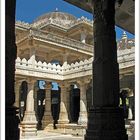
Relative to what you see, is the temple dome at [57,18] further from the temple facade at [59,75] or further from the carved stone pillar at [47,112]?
the carved stone pillar at [47,112]

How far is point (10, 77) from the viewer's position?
8.89 feet

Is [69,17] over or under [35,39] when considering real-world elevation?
over

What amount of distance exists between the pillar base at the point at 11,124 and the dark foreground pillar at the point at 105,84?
39.6 inches

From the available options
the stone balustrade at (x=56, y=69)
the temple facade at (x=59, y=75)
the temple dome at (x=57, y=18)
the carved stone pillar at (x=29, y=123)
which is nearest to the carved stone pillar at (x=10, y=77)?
the temple facade at (x=59, y=75)

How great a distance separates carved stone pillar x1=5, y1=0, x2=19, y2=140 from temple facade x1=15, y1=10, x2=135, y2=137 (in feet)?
42.1

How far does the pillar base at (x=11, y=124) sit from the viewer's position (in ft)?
8.46

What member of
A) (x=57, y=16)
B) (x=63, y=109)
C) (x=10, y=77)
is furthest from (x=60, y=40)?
(x=10, y=77)

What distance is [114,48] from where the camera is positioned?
11.8 ft

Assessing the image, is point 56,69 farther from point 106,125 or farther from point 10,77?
point 10,77

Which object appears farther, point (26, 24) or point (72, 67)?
point (26, 24)
